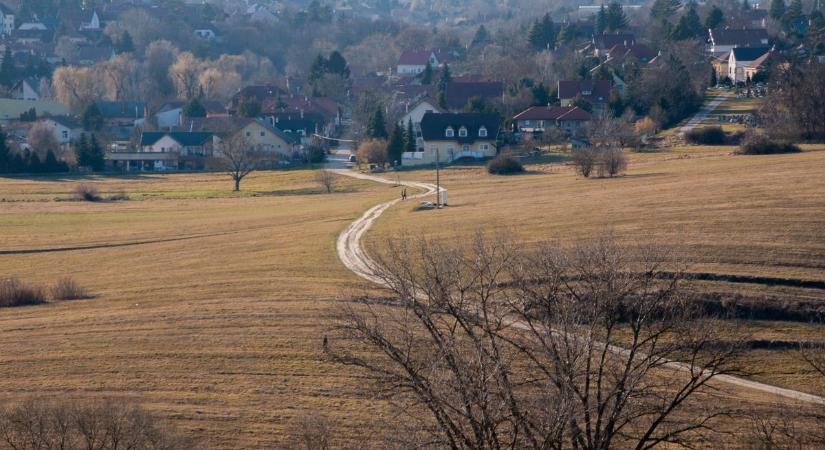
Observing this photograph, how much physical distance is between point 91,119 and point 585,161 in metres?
57.4

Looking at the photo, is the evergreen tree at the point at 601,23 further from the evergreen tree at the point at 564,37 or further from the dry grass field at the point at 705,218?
the dry grass field at the point at 705,218

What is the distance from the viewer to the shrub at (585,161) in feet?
164

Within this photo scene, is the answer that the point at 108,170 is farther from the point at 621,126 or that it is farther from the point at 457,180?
the point at 621,126

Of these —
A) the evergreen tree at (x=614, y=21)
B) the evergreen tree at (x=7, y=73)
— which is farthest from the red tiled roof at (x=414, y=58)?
the evergreen tree at (x=7, y=73)

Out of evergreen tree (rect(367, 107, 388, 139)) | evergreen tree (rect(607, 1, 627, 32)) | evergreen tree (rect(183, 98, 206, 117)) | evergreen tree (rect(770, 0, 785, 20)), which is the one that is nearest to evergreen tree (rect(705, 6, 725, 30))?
evergreen tree (rect(770, 0, 785, 20))

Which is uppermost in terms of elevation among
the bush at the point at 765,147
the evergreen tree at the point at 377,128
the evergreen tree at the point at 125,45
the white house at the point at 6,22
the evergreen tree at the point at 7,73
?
the white house at the point at 6,22

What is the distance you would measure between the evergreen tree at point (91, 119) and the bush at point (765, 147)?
199ft

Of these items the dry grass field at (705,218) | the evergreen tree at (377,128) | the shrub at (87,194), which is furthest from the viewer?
the evergreen tree at (377,128)

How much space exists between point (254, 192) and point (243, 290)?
95.9ft

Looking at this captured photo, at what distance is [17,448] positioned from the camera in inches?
699

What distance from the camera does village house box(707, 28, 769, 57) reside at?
3898 inches

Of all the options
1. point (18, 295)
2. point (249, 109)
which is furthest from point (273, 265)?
point (249, 109)

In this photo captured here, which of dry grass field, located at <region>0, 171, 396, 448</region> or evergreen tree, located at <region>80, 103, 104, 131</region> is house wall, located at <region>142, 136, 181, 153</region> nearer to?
evergreen tree, located at <region>80, 103, 104, 131</region>

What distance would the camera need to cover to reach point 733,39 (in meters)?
101
